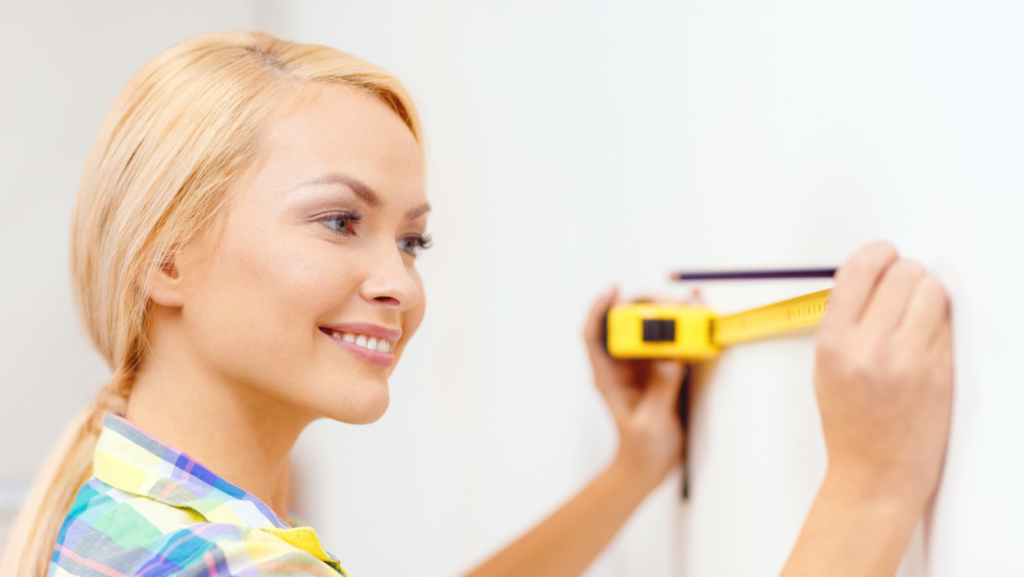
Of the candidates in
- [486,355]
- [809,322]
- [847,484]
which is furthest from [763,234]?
[486,355]

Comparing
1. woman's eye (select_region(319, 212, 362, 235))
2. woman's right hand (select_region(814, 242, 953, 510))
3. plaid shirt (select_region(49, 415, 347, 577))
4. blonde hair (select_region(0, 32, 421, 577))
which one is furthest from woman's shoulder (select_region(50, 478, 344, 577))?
woman's right hand (select_region(814, 242, 953, 510))

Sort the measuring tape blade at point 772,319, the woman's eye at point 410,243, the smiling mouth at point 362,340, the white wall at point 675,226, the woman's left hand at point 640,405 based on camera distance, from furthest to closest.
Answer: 1. the woman's left hand at point 640,405
2. the woman's eye at point 410,243
3. the smiling mouth at point 362,340
4. the measuring tape blade at point 772,319
5. the white wall at point 675,226

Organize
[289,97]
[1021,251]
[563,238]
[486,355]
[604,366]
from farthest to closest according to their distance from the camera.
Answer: [486,355], [563,238], [604,366], [289,97], [1021,251]

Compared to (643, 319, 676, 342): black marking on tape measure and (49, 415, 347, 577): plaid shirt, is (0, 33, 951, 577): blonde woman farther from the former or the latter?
(643, 319, 676, 342): black marking on tape measure

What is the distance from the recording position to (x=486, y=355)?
123 centimetres

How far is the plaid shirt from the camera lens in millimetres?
482

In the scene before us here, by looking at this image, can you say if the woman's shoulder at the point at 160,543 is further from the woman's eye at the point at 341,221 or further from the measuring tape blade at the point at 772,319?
the measuring tape blade at the point at 772,319

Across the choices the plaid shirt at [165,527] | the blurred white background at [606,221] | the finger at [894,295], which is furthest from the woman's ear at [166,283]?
the finger at [894,295]

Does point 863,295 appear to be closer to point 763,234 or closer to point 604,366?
point 763,234

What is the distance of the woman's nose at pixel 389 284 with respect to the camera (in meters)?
0.63

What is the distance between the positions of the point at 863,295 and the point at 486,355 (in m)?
0.84

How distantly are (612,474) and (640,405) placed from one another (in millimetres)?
94

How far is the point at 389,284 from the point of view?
25.1 inches

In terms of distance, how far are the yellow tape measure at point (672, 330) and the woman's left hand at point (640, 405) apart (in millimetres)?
23
